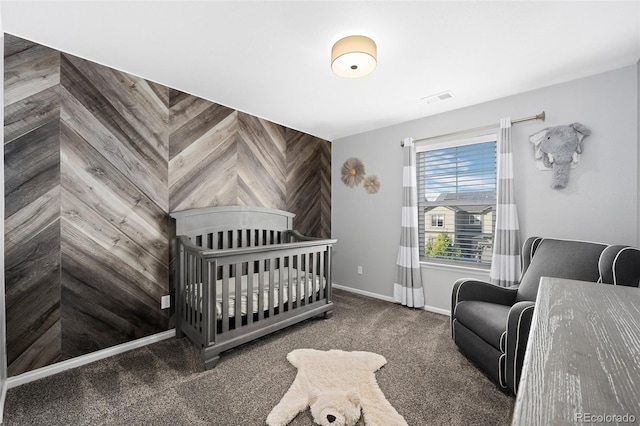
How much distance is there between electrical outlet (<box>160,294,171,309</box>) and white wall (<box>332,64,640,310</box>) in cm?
242

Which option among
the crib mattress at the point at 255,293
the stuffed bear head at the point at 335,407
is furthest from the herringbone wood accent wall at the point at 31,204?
the stuffed bear head at the point at 335,407

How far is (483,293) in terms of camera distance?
2230 mm

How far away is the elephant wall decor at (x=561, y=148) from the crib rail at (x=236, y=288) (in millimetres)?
2139

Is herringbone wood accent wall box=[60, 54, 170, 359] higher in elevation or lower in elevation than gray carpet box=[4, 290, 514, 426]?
higher

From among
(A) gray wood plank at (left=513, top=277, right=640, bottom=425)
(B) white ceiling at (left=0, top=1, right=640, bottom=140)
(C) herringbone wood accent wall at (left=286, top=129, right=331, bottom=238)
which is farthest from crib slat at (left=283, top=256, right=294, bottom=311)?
(A) gray wood plank at (left=513, top=277, right=640, bottom=425)

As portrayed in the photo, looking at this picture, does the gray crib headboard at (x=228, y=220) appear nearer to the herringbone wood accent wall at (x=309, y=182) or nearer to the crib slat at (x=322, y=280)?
the herringbone wood accent wall at (x=309, y=182)

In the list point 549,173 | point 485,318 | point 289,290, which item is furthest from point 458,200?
point 289,290

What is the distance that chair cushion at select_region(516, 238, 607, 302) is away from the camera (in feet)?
6.30

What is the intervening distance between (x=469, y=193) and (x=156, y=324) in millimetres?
3395

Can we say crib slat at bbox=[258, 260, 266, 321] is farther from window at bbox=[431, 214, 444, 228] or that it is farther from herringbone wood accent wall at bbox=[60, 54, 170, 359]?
window at bbox=[431, 214, 444, 228]

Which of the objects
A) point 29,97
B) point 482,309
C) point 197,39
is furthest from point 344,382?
point 29,97

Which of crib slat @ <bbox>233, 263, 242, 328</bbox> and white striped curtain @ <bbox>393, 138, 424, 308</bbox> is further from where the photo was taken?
white striped curtain @ <bbox>393, 138, 424, 308</bbox>

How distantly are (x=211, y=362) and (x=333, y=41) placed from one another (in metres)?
2.44

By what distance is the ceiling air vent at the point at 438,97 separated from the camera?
2689mm
